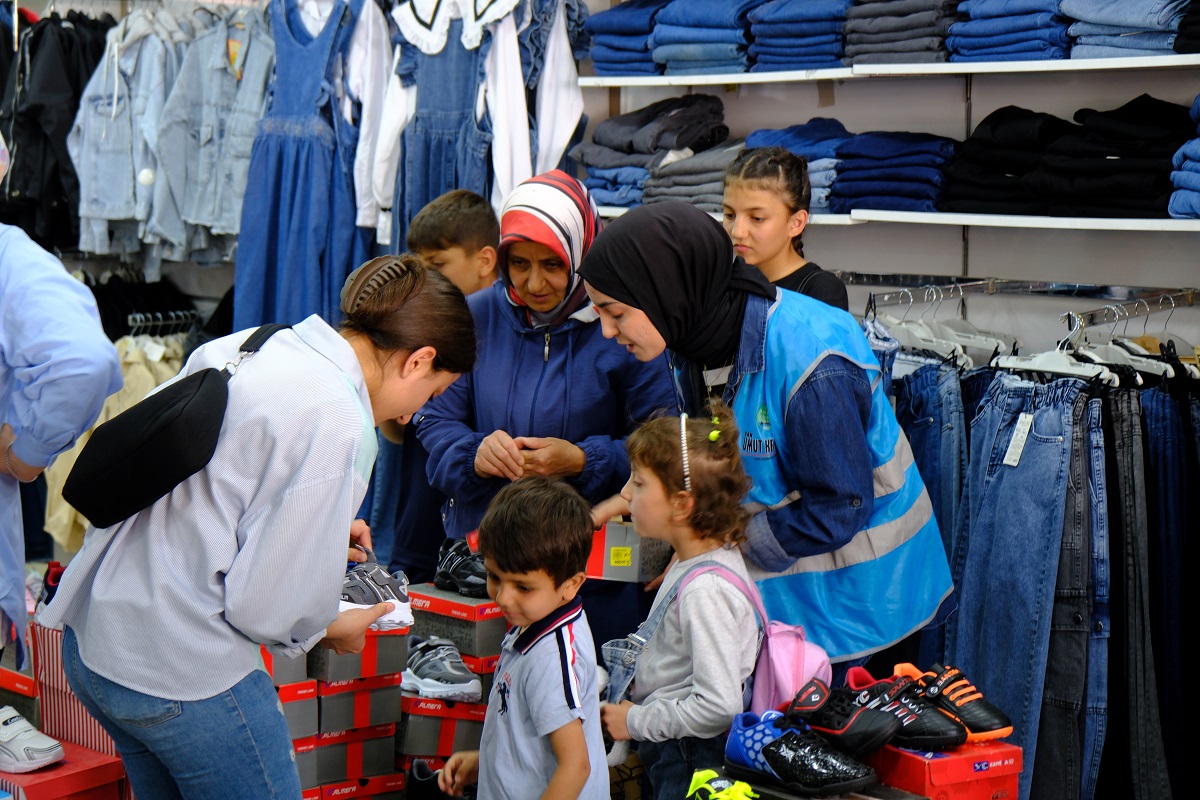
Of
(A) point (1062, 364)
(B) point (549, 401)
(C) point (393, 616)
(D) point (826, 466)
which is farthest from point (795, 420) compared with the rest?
(A) point (1062, 364)

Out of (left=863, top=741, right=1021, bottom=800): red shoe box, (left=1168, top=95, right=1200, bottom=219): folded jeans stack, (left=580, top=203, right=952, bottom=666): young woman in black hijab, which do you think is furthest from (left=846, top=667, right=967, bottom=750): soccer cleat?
(left=1168, top=95, right=1200, bottom=219): folded jeans stack

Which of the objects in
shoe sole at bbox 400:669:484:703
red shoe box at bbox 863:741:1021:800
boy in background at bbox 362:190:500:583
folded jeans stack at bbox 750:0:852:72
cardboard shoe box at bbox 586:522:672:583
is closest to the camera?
red shoe box at bbox 863:741:1021:800

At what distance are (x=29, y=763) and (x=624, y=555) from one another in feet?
4.23

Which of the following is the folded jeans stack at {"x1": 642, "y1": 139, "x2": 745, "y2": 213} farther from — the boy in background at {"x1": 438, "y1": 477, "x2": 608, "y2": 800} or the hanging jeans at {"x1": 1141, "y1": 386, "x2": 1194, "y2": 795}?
the boy in background at {"x1": 438, "y1": 477, "x2": 608, "y2": 800}

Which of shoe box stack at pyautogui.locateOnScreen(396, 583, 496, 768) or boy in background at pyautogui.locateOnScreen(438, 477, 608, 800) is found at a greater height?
boy in background at pyautogui.locateOnScreen(438, 477, 608, 800)

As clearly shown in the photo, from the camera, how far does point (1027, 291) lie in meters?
3.55

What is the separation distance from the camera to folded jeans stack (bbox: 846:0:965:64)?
339 centimetres

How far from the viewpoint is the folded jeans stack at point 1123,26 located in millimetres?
2959

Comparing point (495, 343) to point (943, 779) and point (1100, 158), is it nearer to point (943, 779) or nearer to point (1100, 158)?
point (943, 779)

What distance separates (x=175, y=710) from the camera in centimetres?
178

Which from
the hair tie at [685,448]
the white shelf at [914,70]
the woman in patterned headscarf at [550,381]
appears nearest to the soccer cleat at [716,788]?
the hair tie at [685,448]

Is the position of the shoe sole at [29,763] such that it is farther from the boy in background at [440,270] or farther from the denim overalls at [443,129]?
the denim overalls at [443,129]

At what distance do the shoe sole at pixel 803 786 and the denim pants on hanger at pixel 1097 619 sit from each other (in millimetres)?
1074

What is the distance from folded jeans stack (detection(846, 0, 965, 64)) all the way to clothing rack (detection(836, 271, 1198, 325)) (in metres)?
0.66
